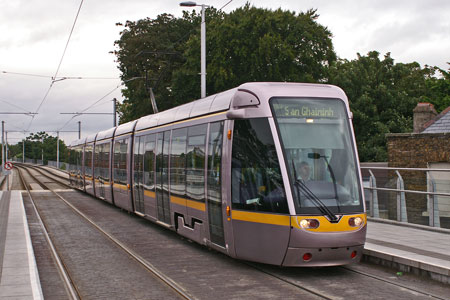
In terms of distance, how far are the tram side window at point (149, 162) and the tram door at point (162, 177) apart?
19.1 inches

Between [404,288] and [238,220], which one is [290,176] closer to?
[238,220]

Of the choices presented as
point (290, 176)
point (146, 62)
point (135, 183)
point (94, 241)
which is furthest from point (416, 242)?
point (146, 62)

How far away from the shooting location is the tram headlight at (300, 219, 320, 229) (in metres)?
8.34

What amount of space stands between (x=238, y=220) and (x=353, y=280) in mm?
2032

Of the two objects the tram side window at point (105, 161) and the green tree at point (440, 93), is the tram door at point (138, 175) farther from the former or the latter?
the green tree at point (440, 93)

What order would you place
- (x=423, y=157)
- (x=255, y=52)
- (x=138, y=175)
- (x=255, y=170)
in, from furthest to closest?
(x=255, y=52) → (x=423, y=157) → (x=138, y=175) → (x=255, y=170)

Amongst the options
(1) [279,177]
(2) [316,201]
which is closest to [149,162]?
(1) [279,177]

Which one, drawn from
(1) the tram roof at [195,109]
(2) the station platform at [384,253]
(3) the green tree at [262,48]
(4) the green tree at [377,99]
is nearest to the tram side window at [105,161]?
(1) the tram roof at [195,109]

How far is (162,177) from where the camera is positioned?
13.5 metres

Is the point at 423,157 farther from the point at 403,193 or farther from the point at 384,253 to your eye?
the point at 384,253

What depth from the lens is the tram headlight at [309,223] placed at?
328 inches

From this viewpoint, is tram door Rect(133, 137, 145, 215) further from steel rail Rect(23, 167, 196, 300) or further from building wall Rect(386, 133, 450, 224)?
building wall Rect(386, 133, 450, 224)

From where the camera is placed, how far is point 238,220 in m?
9.16

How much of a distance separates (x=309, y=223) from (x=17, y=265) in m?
4.88
